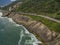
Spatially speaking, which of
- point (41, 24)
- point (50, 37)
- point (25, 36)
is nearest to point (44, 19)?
point (41, 24)

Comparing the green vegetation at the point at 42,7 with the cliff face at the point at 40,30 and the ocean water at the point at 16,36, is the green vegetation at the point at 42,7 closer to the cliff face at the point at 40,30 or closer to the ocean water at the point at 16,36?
the cliff face at the point at 40,30

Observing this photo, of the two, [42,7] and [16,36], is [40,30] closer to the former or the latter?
[16,36]

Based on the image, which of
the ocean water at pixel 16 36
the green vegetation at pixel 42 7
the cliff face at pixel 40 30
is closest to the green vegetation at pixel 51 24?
the cliff face at pixel 40 30

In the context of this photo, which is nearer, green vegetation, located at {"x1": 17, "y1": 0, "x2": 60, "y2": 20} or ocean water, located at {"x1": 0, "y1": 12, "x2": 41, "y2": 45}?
ocean water, located at {"x1": 0, "y1": 12, "x2": 41, "y2": 45}

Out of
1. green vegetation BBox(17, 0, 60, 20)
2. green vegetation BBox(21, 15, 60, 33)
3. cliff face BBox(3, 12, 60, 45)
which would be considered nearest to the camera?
cliff face BBox(3, 12, 60, 45)

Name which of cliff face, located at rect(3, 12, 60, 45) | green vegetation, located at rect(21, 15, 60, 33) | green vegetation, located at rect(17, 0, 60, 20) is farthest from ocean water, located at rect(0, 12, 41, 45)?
green vegetation, located at rect(17, 0, 60, 20)

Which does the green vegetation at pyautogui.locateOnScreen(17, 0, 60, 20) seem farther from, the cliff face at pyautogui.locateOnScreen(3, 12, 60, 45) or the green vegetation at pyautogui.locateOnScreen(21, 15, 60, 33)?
the green vegetation at pyautogui.locateOnScreen(21, 15, 60, 33)
